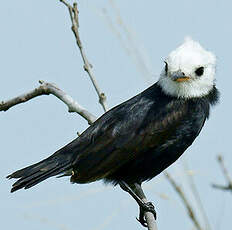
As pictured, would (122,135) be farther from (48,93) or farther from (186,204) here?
(186,204)

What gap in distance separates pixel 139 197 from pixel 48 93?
3.62 ft

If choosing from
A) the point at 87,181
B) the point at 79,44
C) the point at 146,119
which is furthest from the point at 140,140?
the point at 79,44

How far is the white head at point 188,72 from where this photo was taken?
14.8 feet

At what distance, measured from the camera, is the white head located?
452 centimetres

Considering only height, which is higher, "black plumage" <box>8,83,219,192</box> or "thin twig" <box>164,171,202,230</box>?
"black plumage" <box>8,83,219,192</box>

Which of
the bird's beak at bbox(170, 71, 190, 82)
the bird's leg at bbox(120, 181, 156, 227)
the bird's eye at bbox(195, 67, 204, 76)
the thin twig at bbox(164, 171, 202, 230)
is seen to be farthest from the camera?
the bird's eye at bbox(195, 67, 204, 76)

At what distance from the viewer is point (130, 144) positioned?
4445mm

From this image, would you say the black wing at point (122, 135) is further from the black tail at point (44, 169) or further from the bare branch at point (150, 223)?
the bare branch at point (150, 223)

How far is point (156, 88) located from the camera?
4.85m

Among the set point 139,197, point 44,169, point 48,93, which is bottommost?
point 139,197

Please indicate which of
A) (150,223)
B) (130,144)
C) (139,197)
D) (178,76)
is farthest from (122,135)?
(150,223)

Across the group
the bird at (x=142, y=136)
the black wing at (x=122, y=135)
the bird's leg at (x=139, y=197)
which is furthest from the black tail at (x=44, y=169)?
the bird's leg at (x=139, y=197)

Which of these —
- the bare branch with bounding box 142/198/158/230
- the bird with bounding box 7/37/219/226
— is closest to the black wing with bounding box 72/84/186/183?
the bird with bounding box 7/37/219/226

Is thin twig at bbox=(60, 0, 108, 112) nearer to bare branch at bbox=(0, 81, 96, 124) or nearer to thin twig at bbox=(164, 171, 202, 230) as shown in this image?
bare branch at bbox=(0, 81, 96, 124)
